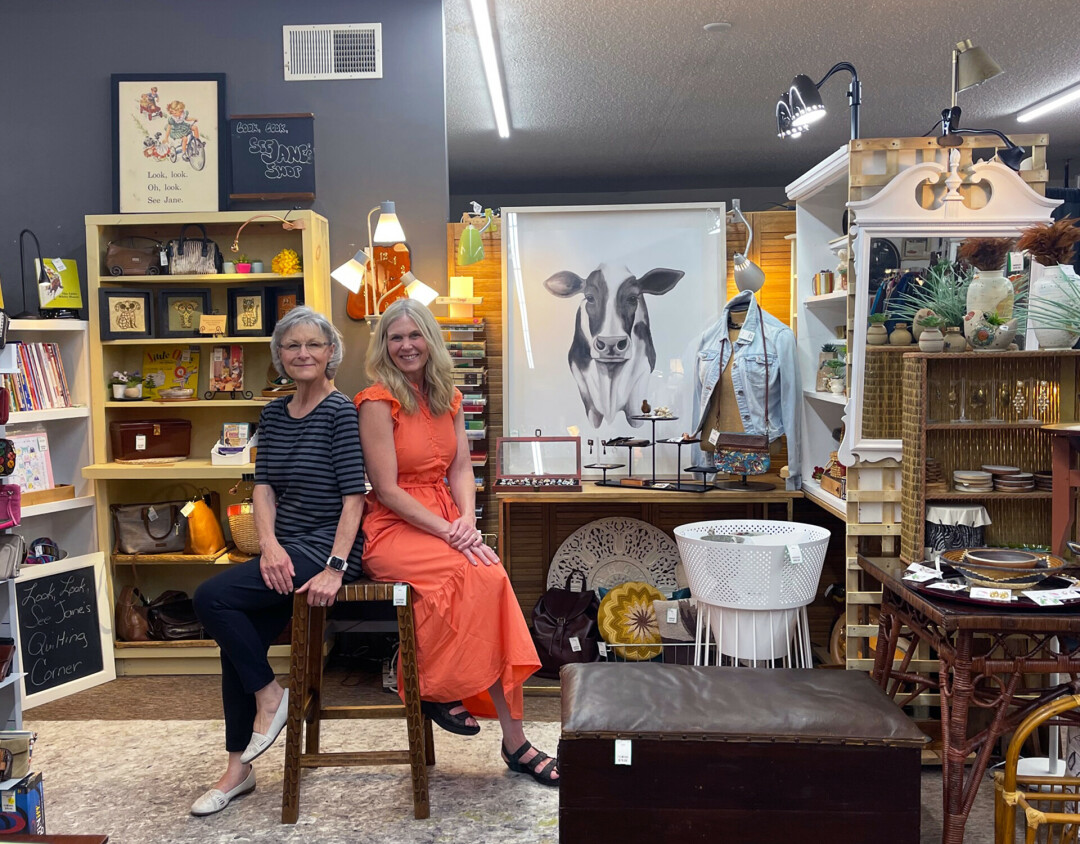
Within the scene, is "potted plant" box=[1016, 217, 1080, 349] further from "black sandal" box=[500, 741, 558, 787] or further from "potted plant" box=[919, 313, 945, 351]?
"black sandal" box=[500, 741, 558, 787]

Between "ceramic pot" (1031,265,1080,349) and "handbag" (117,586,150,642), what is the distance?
397 cm

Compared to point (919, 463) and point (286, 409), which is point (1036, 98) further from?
point (286, 409)

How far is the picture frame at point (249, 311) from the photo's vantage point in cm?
452

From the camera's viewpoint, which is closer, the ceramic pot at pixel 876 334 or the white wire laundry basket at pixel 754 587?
the white wire laundry basket at pixel 754 587

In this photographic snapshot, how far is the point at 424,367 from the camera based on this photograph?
329 cm

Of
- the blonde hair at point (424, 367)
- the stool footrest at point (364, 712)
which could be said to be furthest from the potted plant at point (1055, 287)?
the stool footrest at point (364, 712)

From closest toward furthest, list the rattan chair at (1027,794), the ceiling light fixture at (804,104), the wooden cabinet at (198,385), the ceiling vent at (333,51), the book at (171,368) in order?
the rattan chair at (1027,794) → the ceiling light fixture at (804,104) → the wooden cabinet at (198,385) → the ceiling vent at (333,51) → the book at (171,368)

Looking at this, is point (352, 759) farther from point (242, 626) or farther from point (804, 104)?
point (804, 104)

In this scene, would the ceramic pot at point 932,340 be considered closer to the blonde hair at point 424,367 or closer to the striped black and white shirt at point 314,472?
the blonde hair at point 424,367

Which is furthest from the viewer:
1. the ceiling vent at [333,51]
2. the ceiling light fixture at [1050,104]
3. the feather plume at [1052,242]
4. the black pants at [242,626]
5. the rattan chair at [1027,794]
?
the ceiling light fixture at [1050,104]

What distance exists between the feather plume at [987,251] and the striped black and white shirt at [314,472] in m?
2.09

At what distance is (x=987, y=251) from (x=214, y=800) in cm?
306

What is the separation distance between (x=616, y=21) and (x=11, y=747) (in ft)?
14.5

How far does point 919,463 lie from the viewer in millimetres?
3102
